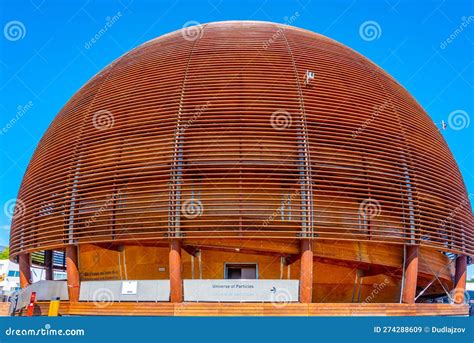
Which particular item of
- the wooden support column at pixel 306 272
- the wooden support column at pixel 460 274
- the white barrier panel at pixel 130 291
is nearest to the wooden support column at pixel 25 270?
the white barrier panel at pixel 130 291

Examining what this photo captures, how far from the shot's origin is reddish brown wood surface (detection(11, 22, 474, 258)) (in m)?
16.5

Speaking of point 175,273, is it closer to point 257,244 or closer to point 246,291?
point 246,291

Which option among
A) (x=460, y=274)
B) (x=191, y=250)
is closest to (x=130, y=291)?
(x=191, y=250)

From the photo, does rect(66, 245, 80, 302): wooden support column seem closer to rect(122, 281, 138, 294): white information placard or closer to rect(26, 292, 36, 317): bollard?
rect(26, 292, 36, 317): bollard

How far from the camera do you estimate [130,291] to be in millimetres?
16344

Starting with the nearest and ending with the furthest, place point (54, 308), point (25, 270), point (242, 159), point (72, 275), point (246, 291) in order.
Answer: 1. point (246, 291)
2. point (242, 159)
3. point (54, 308)
4. point (72, 275)
5. point (25, 270)

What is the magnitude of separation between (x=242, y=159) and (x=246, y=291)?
4551 millimetres

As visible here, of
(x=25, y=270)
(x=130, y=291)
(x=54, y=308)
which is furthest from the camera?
(x=25, y=270)

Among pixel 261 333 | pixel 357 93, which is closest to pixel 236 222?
pixel 261 333

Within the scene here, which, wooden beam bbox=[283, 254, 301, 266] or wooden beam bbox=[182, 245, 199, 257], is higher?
wooden beam bbox=[182, 245, 199, 257]

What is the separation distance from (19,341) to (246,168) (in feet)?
28.6

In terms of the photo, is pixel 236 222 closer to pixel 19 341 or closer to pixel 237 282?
pixel 237 282

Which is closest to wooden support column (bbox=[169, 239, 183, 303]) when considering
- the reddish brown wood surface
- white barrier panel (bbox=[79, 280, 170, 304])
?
white barrier panel (bbox=[79, 280, 170, 304])

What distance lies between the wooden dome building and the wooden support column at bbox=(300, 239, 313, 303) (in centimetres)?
4
